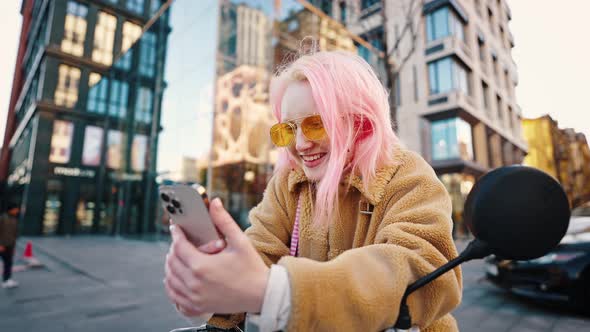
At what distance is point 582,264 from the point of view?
4.56 m

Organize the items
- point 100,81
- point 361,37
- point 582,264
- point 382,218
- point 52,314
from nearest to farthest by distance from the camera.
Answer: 1. point 382,218
2. point 582,264
3. point 52,314
4. point 361,37
5. point 100,81

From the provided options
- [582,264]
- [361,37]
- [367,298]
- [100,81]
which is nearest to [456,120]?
[361,37]

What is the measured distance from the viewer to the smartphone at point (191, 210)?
2.22 feet

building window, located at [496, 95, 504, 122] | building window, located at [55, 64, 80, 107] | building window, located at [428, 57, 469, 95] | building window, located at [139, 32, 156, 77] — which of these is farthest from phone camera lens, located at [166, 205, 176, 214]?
building window, located at [496, 95, 504, 122]

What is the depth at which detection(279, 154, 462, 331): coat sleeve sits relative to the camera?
71cm

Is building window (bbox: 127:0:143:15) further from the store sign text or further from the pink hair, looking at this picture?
the pink hair

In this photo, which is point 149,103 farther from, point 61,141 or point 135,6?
point 135,6

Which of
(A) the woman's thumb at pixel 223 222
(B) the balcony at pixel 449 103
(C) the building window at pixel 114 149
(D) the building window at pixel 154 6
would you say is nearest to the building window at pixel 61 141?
(C) the building window at pixel 114 149

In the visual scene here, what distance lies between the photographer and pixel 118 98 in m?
22.5

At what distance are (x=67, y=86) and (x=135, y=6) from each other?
7.73 metres

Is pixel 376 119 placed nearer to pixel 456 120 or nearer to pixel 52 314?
pixel 52 314

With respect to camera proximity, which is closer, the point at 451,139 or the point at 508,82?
the point at 451,139

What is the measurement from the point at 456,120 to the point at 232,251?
20.3m

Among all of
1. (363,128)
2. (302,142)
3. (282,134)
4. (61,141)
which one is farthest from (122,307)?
(61,141)
